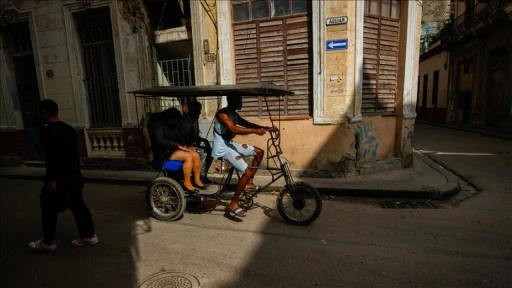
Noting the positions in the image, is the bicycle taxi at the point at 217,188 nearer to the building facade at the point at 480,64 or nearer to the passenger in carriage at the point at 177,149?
the passenger in carriage at the point at 177,149

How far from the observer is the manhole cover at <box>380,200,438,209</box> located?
507 cm

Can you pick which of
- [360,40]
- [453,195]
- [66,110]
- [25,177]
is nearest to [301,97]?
[360,40]

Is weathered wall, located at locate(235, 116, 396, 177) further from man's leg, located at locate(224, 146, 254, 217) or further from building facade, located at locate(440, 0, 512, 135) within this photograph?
building facade, located at locate(440, 0, 512, 135)

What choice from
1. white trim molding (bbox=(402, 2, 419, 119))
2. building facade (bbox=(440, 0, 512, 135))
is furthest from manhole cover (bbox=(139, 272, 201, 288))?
building facade (bbox=(440, 0, 512, 135))

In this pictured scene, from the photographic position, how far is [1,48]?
9.59 metres

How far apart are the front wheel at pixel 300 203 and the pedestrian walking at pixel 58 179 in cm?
267

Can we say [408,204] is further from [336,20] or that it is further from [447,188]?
[336,20]

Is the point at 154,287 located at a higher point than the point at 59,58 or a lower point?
lower

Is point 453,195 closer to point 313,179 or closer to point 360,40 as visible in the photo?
point 313,179

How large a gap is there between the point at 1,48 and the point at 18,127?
2.57 metres

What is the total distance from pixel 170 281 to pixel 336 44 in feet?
18.0

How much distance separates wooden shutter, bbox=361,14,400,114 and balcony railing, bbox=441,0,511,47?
10308 millimetres

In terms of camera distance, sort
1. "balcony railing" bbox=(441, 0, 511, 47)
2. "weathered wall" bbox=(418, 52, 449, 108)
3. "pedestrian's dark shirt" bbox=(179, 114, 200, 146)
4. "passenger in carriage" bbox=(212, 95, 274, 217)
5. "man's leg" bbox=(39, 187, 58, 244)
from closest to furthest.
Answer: "man's leg" bbox=(39, 187, 58, 244) → "passenger in carriage" bbox=(212, 95, 274, 217) → "pedestrian's dark shirt" bbox=(179, 114, 200, 146) → "balcony railing" bbox=(441, 0, 511, 47) → "weathered wall" bbox=(418, 52, 449, 108)

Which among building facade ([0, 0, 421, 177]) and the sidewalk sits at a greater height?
building facade ([0, 0, 421, 177])
